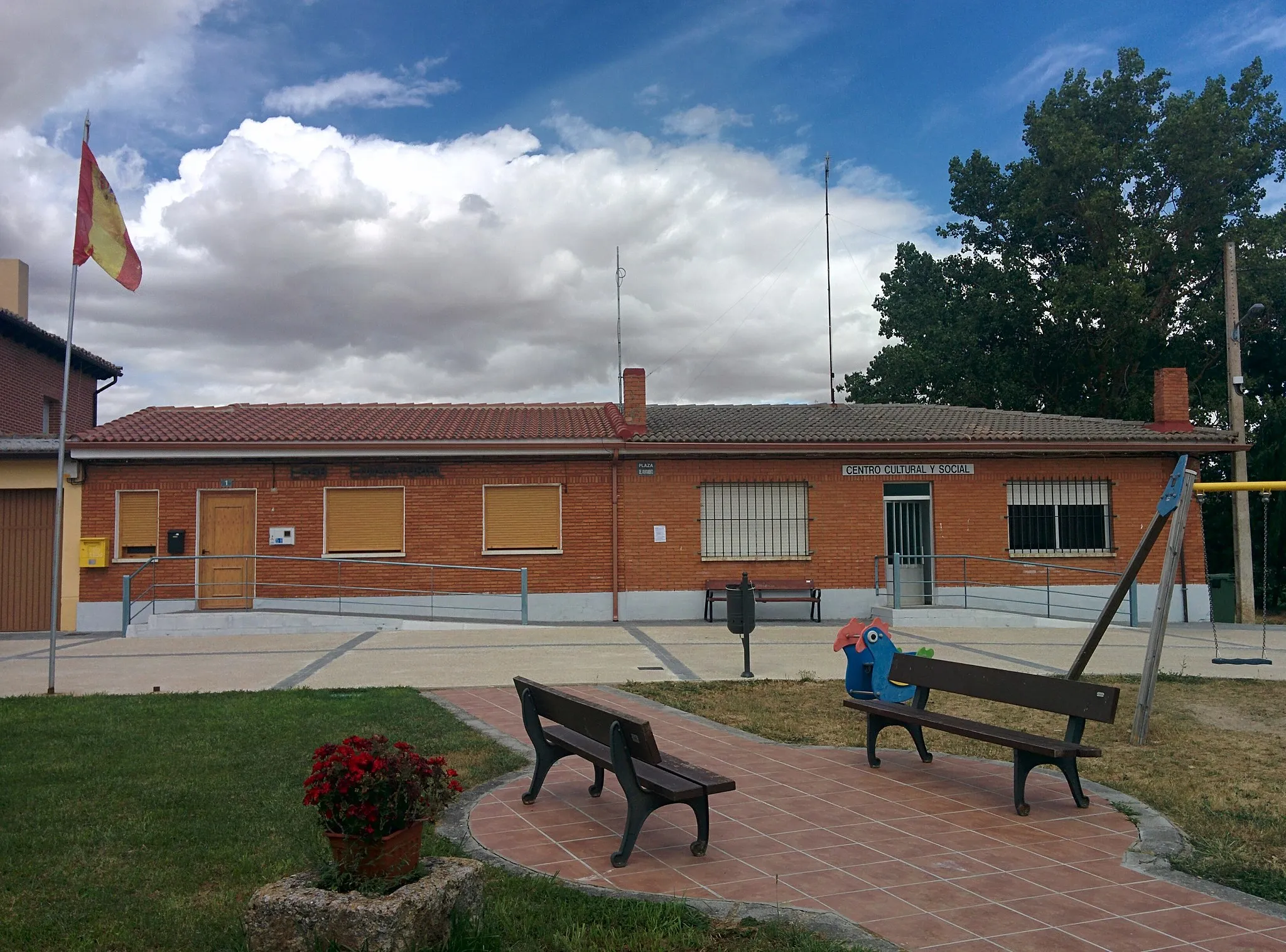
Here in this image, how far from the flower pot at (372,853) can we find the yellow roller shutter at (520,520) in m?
15.0

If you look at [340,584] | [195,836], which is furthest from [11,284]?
[195,836]

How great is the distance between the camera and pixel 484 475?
60.7 feet

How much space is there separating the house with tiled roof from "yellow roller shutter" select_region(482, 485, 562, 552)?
0.12ft

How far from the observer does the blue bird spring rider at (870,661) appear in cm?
761

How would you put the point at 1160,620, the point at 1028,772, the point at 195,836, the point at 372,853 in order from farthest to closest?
1. the point at 1160,620
2. the point at 1028,772
3. the point at 195,836
4. the point at 372,853

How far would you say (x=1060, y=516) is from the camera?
19.2 m

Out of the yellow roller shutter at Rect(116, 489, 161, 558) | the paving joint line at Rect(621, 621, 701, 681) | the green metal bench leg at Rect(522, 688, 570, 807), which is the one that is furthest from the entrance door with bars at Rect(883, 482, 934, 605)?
the green metal bench leg at Rect(522, 688, 570, 807)

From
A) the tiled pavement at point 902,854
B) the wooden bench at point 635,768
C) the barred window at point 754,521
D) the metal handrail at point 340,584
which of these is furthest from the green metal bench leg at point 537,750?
the barred window at point 754,521

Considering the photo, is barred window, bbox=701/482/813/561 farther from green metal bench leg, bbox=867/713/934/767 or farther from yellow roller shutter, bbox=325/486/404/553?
green metal bench leg, bbox=867/713/934/767

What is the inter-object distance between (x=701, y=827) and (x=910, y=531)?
1528cm

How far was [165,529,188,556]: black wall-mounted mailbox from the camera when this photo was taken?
58.2 feet

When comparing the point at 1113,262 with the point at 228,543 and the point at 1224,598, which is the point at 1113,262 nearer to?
the point at 1224,598

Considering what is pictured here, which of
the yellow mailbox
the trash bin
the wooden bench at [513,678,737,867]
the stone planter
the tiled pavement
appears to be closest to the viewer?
the stone planter

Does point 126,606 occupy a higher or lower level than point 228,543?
lower
